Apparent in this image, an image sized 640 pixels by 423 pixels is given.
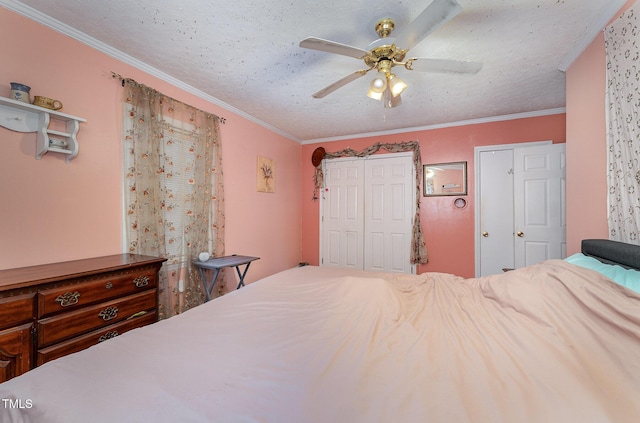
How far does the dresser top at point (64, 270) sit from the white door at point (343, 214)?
9.35ft

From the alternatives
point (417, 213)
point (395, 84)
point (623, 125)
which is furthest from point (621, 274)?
point (417, 213)

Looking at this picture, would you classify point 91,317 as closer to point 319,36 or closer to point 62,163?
point 62,163

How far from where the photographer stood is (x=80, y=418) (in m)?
0.64

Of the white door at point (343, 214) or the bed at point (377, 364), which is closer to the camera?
the bed at point (377, 364)

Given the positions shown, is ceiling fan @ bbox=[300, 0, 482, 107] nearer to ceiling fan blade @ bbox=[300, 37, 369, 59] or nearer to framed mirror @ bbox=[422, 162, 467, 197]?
ceiling fan blade @ bbox=[300, 37, 369, 59]

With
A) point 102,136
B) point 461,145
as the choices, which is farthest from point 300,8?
point 461,145

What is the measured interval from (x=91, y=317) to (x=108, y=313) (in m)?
0.09

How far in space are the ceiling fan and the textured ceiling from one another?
20 centimetres

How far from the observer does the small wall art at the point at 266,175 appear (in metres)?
3.55

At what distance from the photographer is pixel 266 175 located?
368cm

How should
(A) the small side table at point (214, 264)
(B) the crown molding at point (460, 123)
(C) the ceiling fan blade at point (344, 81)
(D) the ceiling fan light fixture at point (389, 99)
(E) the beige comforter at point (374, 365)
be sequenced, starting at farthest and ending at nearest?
(B) the crown molding at point (460, 123) < (A) the small side table at point (214, 264) < (D) the ceiling fan light fixture at point (389, 99) < (C) the ceiling fan blade at point (344, 81) < (E) the beige comforter at point (374, 365)

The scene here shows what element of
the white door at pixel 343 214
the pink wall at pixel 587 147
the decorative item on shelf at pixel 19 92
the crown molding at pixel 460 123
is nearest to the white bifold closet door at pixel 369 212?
the white door at pixel 343 214

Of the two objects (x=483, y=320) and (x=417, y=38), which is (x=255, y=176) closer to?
(x=417, y=38)

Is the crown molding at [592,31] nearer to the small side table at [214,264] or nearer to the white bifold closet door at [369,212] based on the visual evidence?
the white bifold closet door at [369,212]
